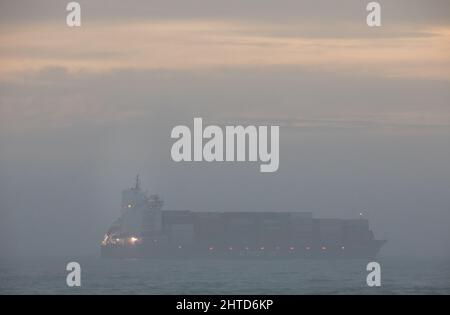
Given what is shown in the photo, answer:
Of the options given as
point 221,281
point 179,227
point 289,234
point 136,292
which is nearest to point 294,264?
point 289,234

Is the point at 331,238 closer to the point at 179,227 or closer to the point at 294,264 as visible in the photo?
the point at 294,264

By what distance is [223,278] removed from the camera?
8362 cm

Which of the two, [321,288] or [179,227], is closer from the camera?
[321,288]

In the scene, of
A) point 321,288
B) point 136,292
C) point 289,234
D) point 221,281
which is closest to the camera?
point 136,292

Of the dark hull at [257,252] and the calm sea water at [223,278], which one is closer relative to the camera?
the calm sea water at [223,278]

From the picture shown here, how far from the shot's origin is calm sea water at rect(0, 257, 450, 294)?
72.3 metres

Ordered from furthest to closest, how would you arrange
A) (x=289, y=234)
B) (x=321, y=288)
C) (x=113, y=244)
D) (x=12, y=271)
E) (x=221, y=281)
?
(x=113, y=244) < (x=289, y=234) < (x=12, y=271) < (x=221, y=281) < (x=321, y=288)

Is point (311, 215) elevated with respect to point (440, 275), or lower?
elevated

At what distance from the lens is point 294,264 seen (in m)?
99.0

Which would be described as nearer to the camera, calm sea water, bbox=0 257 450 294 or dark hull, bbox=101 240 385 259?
calm sea water, bbox=0 257 450 294

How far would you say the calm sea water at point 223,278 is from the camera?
7231 cm

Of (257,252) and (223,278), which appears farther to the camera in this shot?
(257,252)
